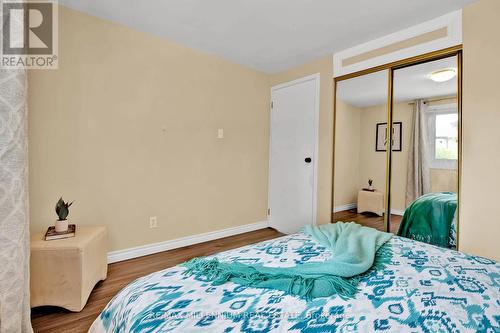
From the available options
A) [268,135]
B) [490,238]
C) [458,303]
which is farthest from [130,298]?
[268,135]

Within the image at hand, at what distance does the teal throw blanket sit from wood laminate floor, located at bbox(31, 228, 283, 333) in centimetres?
107

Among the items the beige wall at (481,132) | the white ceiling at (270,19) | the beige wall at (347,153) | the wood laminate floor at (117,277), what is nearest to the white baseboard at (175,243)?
the wood laminate floor at (117,277)

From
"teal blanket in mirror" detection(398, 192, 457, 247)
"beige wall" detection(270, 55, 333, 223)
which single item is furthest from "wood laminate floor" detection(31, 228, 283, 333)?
"teal blanket in mirror" detection(398, 192, 457, 247)

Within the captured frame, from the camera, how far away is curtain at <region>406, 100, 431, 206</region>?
2393 millimetres

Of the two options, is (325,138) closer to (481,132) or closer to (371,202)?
(371,202)

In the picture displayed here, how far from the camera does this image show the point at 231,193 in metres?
3.49

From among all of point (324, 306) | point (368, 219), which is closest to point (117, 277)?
point (324, 306)

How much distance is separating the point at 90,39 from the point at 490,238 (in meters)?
3.89

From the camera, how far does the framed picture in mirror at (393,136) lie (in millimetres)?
2557

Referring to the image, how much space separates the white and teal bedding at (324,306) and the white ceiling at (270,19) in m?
2.05

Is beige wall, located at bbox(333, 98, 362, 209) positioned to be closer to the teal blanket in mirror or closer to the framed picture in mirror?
the framed picture in mirror

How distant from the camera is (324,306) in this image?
97 centimetres

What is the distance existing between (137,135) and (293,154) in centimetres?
202

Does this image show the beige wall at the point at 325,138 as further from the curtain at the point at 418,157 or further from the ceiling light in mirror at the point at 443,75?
the ceiling light in mirror at the point at 443,75
